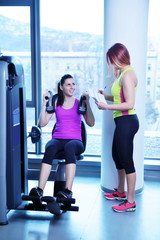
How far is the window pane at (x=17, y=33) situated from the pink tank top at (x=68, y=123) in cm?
128

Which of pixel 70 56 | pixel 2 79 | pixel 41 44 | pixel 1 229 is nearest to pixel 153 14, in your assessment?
pixel 70 56

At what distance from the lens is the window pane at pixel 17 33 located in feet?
13.5

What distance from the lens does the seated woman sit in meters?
2.81

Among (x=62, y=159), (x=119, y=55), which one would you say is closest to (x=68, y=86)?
(x=119, y=55)

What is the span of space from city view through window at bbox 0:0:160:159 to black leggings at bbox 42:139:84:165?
4.35 ft

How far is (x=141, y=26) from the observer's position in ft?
10.6

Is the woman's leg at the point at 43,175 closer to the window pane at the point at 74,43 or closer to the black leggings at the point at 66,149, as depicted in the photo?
the black leggings at the point at 66,149

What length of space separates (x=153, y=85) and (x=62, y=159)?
172 centimetres

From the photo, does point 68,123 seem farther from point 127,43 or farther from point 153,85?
point 153,85

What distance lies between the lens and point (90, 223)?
8.98 ft

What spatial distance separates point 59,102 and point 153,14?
5.71 feet

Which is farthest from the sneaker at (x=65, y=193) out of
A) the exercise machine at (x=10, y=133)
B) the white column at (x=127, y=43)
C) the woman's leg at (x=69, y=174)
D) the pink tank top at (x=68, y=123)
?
the white column at (x=127, y=43)

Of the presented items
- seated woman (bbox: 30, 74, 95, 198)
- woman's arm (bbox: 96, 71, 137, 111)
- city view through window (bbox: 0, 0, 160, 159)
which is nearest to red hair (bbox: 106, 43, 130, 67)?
woman's arm (bbox: 96, 71, 137, 111)

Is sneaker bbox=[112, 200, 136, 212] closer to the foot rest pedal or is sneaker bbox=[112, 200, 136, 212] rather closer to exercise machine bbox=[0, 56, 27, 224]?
the foot rest pedal
